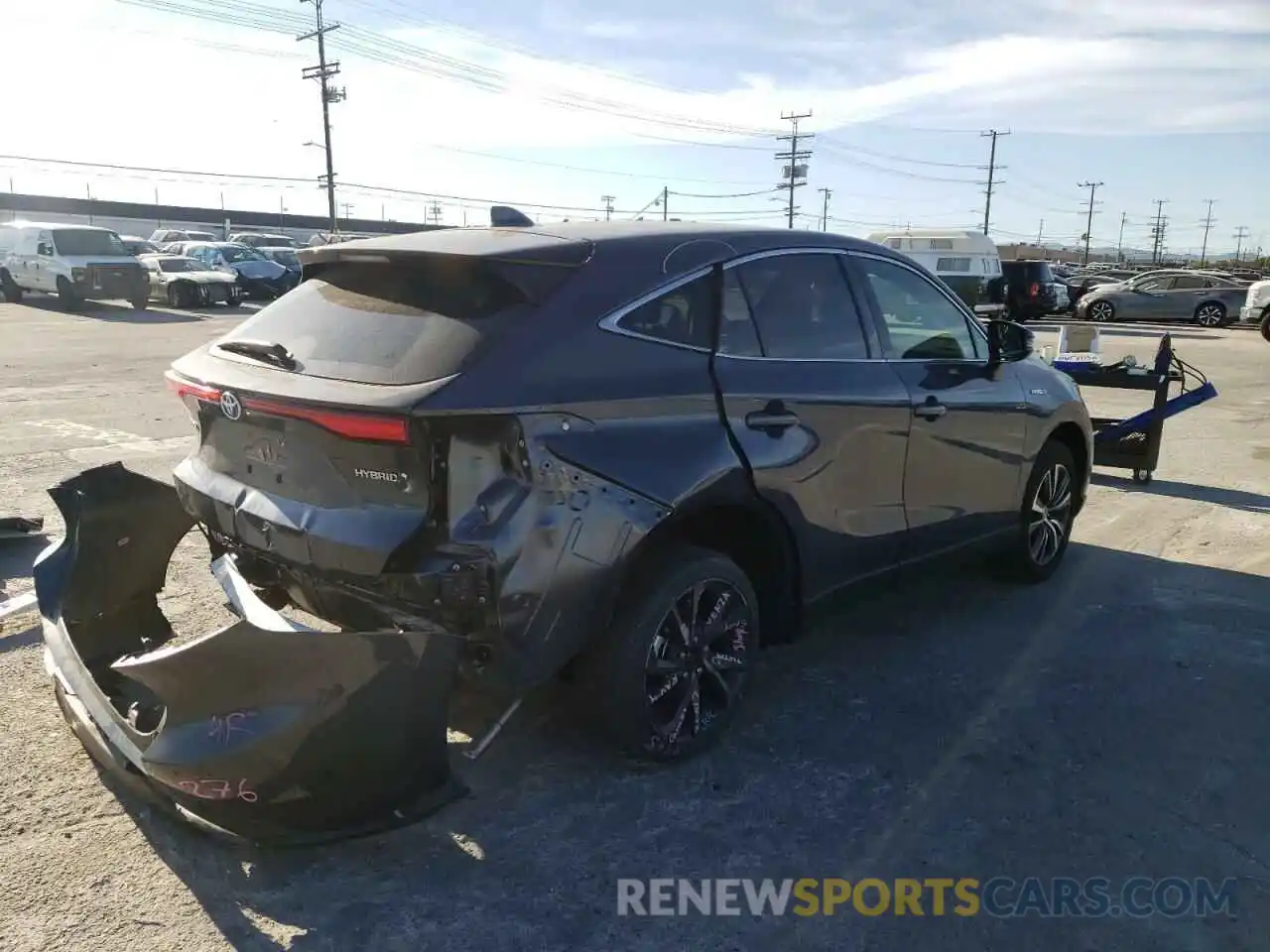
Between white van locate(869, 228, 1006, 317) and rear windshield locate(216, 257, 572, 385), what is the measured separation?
78.2 ft

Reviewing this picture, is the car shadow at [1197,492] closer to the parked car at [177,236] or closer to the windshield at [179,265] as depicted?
the windshield at [179,265]

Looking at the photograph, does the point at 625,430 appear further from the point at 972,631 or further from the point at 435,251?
the point at 972,631

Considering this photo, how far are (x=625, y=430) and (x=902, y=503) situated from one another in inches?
66.5

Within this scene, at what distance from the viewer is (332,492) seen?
294 centimetres

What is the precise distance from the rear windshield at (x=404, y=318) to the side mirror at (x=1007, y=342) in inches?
104

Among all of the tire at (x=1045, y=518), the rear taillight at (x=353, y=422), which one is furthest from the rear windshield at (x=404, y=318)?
the tire at (x=1045, y=518)

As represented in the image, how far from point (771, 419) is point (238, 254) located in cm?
3115

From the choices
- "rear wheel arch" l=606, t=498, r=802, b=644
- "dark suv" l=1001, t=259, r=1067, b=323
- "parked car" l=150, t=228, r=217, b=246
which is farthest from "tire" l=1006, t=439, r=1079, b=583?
"parked car" l=150, t=228, r=217, b=246

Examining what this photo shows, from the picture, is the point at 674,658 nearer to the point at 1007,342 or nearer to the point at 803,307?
the point at 803,307

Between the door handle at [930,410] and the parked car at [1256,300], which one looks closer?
the door handle at [930,410]

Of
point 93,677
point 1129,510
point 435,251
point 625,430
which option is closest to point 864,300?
point 625,430

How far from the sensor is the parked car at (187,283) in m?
26.9

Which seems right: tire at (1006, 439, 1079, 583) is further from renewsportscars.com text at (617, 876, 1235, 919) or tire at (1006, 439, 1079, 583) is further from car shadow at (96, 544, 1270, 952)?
renewsportscars.com text at (617, 876, 1235, 919)

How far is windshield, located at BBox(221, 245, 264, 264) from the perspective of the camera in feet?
100
